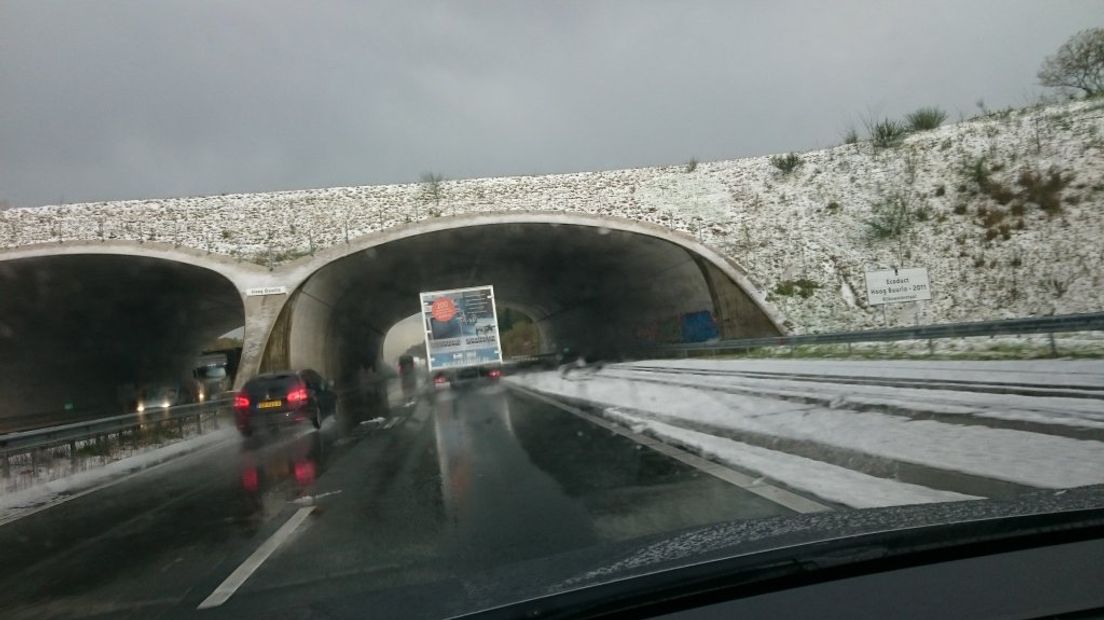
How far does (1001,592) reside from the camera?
8.54ft

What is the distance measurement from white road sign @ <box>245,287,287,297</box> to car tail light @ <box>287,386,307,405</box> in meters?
13.4

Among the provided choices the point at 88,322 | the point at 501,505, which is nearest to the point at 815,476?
the point at 501,505

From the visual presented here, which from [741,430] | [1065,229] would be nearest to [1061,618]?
[741,430]

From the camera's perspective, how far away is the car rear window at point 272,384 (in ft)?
66.8

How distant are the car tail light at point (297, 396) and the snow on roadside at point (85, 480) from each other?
7.79 ft

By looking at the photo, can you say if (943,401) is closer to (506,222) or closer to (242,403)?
(242,403)

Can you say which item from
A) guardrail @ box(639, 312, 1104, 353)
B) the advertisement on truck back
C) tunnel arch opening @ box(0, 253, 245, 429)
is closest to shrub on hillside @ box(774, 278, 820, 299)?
guardrail @ box(639, 312, 1104, 353)

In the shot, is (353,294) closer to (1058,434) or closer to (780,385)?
(780,385)

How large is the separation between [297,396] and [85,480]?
21.3 feet

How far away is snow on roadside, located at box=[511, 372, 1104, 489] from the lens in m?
7.00

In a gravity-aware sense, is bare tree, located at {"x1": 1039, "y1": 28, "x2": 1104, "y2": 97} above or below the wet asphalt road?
above

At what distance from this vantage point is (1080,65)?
124ft

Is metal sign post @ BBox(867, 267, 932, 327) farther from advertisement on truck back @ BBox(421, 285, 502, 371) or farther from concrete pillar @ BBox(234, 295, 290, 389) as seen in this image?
concrete pillar @ BBox(234, 295, 290, 389)

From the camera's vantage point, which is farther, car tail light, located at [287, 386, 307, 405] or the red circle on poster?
the red circle on poster
